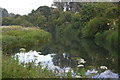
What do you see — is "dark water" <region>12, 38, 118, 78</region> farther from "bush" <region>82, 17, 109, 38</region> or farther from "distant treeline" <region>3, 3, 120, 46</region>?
"bush" <region>82, 17, 109, 38</region>

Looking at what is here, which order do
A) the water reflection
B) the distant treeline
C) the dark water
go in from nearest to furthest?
the water reflection < the dark water < the distant treeline

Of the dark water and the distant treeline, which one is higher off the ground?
the distant treeline

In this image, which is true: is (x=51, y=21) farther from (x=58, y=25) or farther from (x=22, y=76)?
(x=22, y=76)

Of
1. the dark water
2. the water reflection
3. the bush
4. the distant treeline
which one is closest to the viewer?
the water reflection

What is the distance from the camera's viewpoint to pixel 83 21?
2162cm

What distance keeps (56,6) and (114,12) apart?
24.8 metres

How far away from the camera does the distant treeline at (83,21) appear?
13.1 meters

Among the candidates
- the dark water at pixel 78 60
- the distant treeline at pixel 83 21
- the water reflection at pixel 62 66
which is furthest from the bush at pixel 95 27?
the water reflection at pixel 62 66

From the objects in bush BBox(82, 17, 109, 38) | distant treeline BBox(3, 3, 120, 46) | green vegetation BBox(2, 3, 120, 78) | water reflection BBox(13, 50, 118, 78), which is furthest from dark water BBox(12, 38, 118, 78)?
bush BBox(82, 17, 109, 38)

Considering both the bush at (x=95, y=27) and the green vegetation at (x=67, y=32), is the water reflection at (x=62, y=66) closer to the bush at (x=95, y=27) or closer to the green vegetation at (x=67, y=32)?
the green vegetation at (x=67, y=32)

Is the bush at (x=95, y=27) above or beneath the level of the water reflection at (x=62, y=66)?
above

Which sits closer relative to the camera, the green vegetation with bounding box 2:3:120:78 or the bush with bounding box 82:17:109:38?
the green vegetation with bounding box 2:3:120:78

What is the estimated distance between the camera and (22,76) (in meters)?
3.43

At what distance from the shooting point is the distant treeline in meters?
13.1
